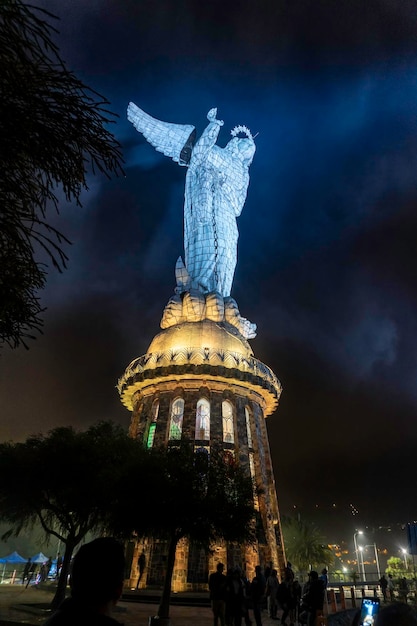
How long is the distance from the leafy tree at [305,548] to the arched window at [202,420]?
28335 mm

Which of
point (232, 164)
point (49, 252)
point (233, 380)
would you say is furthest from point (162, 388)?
point (49, 252)

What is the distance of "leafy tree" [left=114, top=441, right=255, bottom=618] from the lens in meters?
16.7

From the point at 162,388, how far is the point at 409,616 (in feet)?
99.0

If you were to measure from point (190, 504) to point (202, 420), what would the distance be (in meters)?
15.9

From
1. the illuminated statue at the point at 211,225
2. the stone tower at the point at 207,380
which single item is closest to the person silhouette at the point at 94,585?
the stone tower at the point at 207,380

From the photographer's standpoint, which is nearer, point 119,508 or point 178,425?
point 119,508

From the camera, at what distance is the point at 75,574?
242cm

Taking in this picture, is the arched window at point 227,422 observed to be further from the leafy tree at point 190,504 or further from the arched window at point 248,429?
the leafy tree at point 190,504

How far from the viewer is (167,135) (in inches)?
1901

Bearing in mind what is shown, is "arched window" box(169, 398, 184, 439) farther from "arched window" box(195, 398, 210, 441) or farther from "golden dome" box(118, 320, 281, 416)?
"golden dome" box(118, 320, 281, 416)

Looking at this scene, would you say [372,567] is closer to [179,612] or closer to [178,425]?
[178,425]

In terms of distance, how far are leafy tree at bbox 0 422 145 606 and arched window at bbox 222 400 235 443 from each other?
Answer: 11260 millimetres

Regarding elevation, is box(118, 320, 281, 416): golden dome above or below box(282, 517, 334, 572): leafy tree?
Answer: above

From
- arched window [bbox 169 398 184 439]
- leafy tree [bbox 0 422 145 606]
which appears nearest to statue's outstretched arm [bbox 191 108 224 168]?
arched window [bbox 169 398 184 439]
